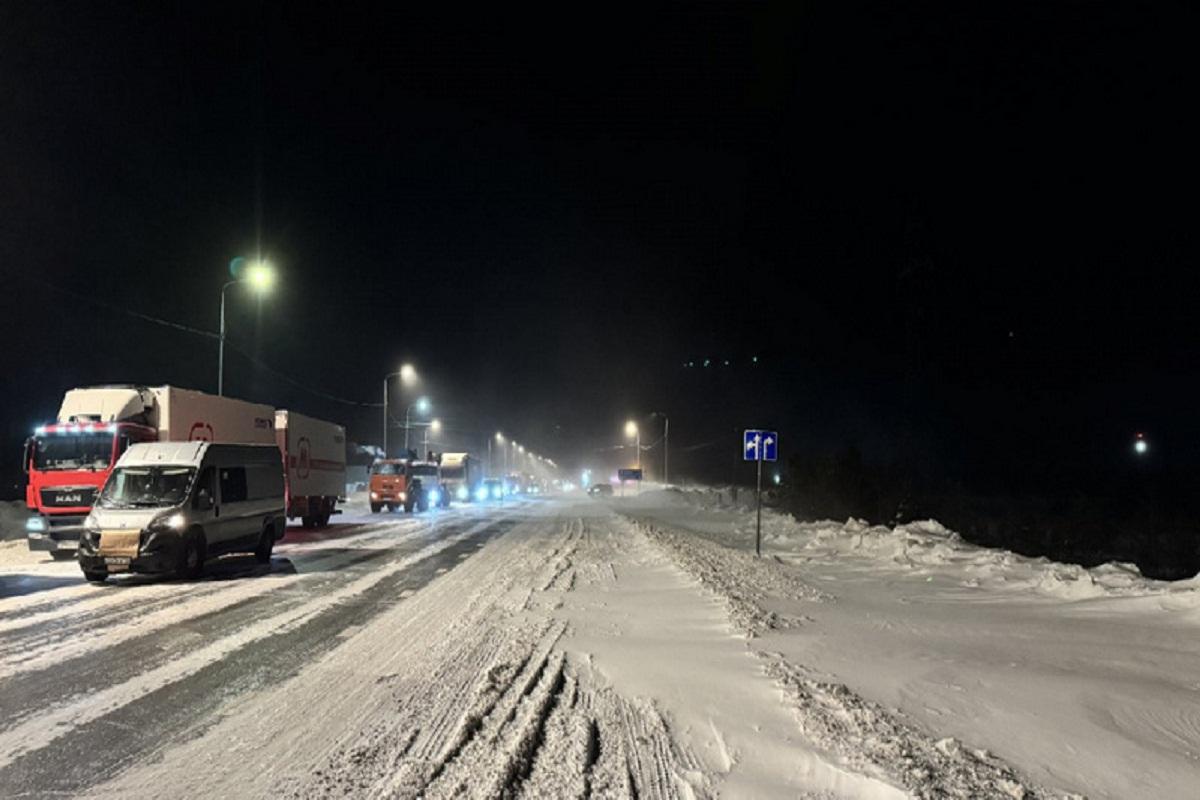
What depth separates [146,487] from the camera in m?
13.8

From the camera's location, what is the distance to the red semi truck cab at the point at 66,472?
16672 millimetres

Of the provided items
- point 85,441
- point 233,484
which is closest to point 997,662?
point 233,484

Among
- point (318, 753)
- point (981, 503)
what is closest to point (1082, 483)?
point (981, 503)

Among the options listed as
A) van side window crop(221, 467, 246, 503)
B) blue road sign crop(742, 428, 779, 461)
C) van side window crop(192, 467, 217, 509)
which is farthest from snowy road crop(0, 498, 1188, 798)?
blue road sign crop(742, 428, 779, 461)

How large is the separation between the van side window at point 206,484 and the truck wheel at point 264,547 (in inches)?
85.9

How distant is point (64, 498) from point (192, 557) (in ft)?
20.3

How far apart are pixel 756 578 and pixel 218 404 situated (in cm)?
1732

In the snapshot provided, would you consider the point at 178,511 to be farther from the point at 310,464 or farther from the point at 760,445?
the point at 310,464

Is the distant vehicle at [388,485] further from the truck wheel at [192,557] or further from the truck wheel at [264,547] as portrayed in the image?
the truck wheel at [192,557]

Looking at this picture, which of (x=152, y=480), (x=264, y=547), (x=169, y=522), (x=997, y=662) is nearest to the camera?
(x=997, y=662)

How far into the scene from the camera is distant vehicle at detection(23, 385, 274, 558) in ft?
55.1

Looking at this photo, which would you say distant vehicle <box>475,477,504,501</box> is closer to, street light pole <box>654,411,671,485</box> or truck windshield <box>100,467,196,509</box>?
street light pole <box>654,411,671,485</box>

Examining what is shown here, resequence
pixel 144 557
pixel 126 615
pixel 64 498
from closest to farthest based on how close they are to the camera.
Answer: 1. pixel 126 615
2. pixel 144 557
3. pixel 64 498

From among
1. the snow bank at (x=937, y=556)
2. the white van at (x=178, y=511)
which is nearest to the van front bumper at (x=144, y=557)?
the white van at (x=178, y=511)
